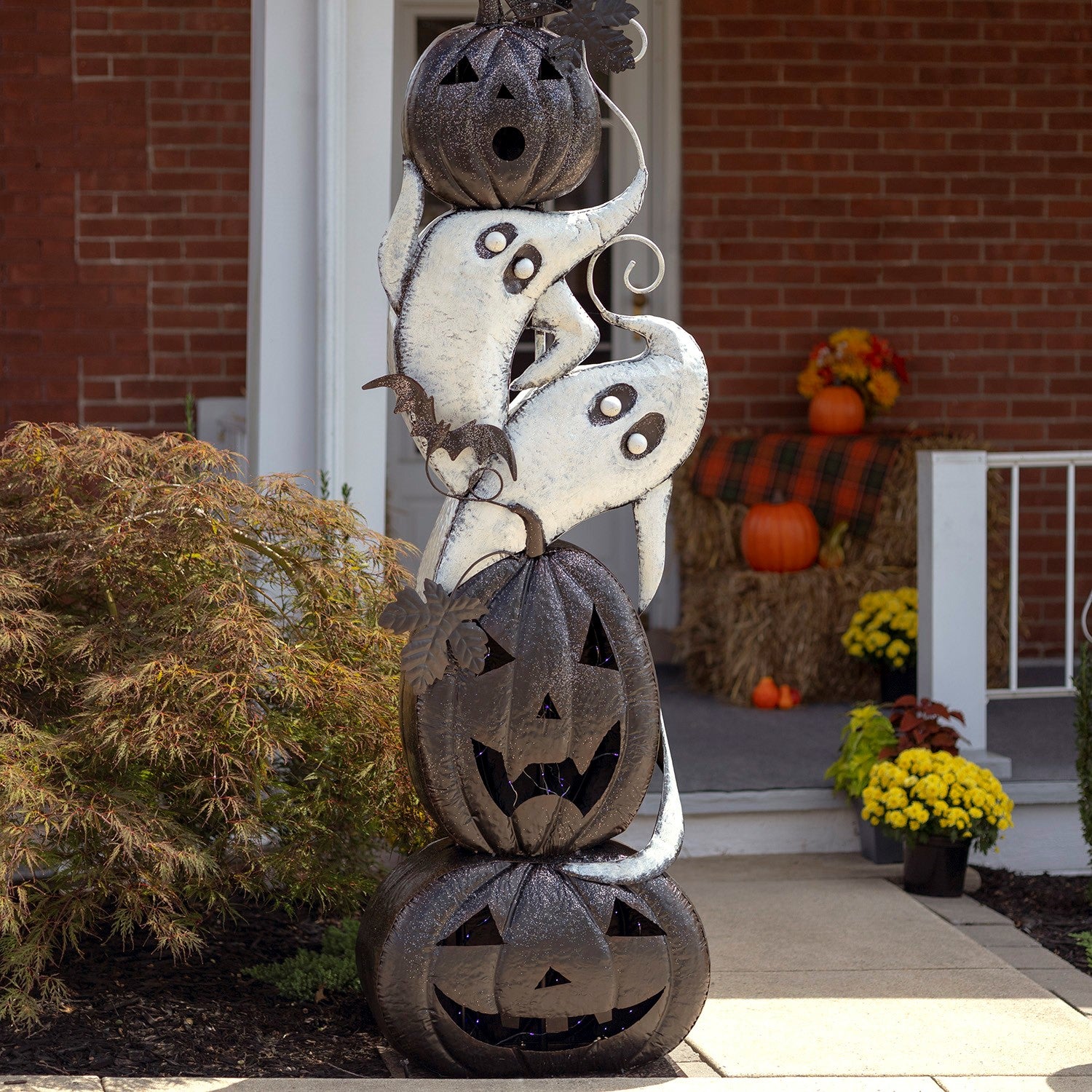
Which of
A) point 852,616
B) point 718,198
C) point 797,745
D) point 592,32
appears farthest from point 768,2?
point 592,32

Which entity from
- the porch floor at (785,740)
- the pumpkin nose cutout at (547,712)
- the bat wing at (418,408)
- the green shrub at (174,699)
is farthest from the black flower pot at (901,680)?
the bat wing at (418,408)

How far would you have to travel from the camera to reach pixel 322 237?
12.4ft

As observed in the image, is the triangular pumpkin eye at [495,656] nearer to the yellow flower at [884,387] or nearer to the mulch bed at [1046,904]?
the mulch bed at [1046,904]

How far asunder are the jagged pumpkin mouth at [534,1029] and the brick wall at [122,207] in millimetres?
3735

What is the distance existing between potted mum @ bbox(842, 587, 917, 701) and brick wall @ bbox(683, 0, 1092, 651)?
125cm

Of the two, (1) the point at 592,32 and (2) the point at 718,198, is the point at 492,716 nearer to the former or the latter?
(1) the point at 592,32

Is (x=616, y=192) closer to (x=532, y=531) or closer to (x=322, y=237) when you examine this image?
(x=322, y=237)

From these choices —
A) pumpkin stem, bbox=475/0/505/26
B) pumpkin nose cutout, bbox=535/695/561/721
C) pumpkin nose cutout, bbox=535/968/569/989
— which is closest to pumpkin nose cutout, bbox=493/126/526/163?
pumpkin stem, bbox=475/0/505/26

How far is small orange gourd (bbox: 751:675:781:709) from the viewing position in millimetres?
5527

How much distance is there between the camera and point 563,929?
2.53 metres

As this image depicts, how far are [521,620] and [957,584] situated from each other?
2.17 metres

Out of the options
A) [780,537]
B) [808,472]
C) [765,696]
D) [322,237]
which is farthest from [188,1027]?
[808,472]

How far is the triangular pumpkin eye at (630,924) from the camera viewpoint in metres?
2.59

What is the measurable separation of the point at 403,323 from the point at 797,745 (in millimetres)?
2720
